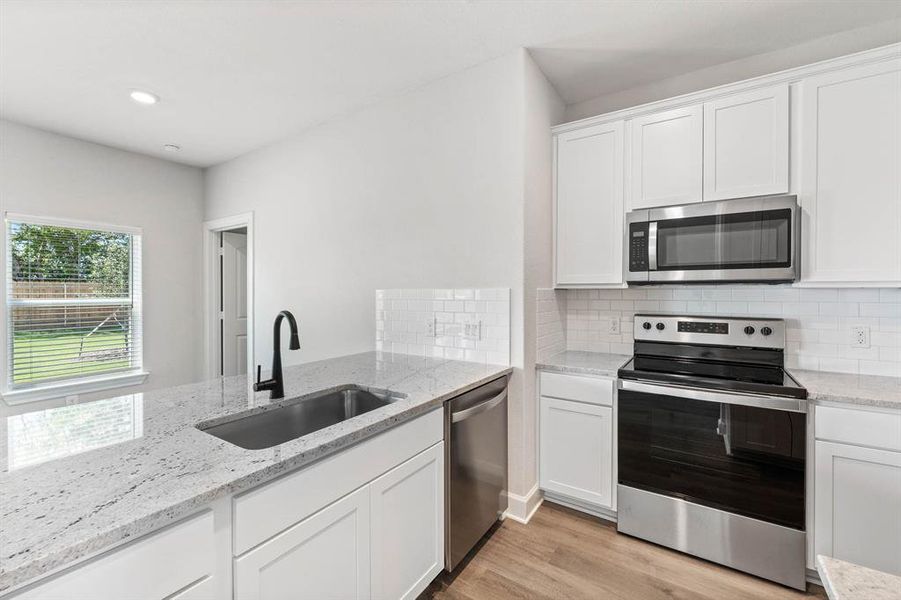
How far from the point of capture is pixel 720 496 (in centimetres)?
188

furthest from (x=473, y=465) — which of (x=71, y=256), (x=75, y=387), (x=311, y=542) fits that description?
(x=71, y=256)

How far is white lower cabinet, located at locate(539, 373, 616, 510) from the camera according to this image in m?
2.18

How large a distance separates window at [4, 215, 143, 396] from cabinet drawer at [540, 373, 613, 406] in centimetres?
394

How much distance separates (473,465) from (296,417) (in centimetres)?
87

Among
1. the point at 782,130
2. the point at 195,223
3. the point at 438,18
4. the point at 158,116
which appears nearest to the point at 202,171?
the point at 195,223

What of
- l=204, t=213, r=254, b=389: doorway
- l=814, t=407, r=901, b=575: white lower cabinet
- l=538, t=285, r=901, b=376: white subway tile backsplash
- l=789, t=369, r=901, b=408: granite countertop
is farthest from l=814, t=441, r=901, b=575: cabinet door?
l=204, t=213, r=254, b=389: doorway

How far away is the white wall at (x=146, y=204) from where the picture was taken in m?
3.18

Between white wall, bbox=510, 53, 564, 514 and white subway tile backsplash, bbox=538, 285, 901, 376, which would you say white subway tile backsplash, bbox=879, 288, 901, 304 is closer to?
white subway tile backsplash, bbox=538, 285, 901, 376

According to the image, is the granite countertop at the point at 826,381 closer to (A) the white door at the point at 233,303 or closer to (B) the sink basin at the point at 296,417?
(B) the sink basin at the point at 296,417

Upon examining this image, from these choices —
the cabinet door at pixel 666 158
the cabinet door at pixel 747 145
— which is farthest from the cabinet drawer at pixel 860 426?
the cabinet door at pixel 666 158

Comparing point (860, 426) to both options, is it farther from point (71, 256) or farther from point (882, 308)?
point (71, 256)

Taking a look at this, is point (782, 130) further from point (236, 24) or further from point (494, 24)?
point (236, 24)

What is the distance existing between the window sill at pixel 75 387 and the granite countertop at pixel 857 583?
4.76 metres

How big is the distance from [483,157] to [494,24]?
2.18ft
